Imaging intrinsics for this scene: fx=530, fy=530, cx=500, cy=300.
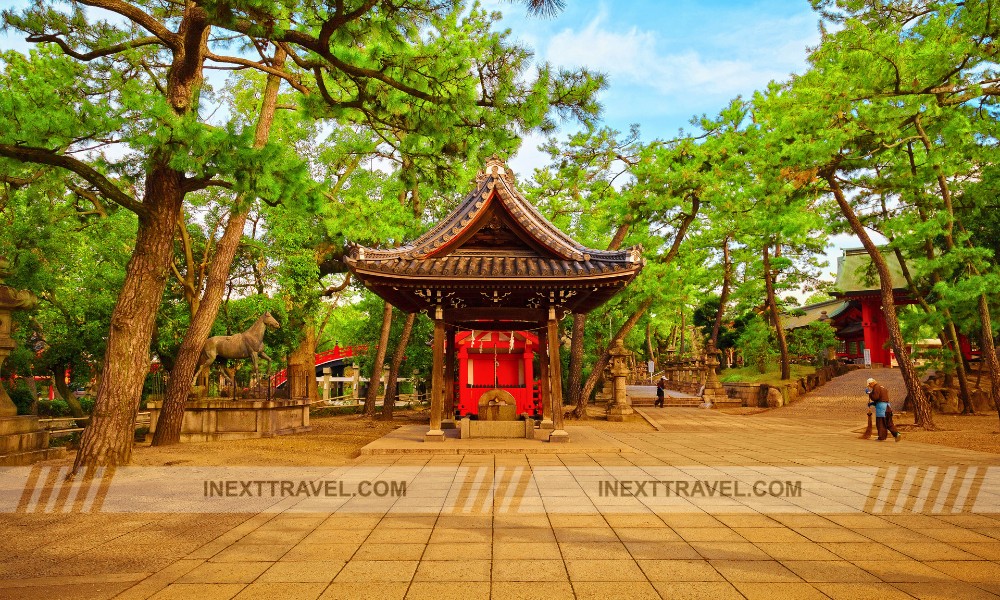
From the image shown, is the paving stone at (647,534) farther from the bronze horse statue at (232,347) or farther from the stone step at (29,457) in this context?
the bronze horse statue at (232,347)

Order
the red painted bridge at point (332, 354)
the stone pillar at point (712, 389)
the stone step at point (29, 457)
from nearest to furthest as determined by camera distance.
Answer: the stone step at point (29, 457) < the stone pillar at point (712, 389) < the red painted bridge at point (332, 354)

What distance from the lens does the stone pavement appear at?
153 inches

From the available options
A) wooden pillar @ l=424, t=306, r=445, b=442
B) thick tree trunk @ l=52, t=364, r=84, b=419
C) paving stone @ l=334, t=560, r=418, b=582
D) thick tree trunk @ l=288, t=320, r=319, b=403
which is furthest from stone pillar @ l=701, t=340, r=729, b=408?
thick tree trunk @ l=52, t=364, r=84, b=419

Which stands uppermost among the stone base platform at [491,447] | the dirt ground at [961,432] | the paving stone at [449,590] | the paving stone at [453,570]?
the paving stone at [449,590]

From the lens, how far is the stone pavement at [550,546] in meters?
3.88

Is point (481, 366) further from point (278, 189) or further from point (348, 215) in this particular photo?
point (278, 189)

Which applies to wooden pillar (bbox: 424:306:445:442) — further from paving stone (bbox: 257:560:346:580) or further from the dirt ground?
the dirt ground

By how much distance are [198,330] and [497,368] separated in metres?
7.80

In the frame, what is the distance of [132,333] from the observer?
8258 millimetres

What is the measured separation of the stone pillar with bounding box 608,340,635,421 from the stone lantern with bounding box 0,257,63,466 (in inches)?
640

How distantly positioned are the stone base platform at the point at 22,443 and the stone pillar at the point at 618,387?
53.0 feet

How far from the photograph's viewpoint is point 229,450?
11.4 meters

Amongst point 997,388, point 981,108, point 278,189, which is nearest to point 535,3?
point 278,189

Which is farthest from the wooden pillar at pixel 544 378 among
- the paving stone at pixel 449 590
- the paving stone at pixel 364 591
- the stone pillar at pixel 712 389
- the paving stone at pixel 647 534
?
the stone pillar at pixel 712 389
